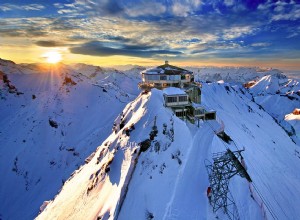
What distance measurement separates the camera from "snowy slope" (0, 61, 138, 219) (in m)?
51.5

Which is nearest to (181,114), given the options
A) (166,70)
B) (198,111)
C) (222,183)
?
(198,111)

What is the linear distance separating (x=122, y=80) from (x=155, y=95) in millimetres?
162492

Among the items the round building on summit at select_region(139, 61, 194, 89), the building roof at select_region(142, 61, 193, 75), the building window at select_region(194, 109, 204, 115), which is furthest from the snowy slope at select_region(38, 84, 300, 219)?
the building roof at select_region(142, 61, 193, 75)

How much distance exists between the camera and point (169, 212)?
20.9 m

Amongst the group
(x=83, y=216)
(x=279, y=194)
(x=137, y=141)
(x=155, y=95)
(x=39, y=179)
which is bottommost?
(x=39, y=179)

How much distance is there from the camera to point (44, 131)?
6700 cm

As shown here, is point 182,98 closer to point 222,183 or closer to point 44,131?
point 222,183

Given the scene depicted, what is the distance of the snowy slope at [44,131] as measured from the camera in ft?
169

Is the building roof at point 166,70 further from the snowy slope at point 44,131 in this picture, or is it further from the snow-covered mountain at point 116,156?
the snowy slope at point 44,131

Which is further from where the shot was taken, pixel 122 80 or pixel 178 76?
pixel 122 80

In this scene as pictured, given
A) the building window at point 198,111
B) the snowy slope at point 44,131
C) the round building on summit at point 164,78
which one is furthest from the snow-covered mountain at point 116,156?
the round building on summit at point 164,78

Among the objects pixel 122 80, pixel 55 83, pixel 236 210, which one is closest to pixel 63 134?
pixel 55 83

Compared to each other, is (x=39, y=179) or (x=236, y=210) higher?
(x=236, y=210)

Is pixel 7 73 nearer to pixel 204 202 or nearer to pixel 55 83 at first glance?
pixel 55 83
